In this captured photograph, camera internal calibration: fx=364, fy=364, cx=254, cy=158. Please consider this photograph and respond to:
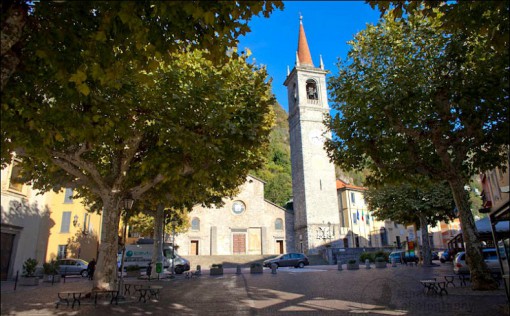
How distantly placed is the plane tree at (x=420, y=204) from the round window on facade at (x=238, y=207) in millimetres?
23291

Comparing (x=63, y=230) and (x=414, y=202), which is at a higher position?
(x=414, y=202)

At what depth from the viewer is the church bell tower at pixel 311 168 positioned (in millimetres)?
43844

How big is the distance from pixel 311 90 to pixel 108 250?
42.0 m

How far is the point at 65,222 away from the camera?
5871mm

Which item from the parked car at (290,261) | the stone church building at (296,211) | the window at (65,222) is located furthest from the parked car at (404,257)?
the window at (65,222)

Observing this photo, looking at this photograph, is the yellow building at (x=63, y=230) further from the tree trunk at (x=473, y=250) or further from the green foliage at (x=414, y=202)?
the green foliage at (x=414, y=202)

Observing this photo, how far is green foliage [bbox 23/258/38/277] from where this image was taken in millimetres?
4308

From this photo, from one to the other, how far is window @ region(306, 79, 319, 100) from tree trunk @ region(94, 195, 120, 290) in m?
40.3

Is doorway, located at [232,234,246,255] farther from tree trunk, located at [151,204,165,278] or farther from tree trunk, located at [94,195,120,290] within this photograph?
tree trunk, located at [94,195,120,290]

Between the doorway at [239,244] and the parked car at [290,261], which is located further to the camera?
the doorway at [239,244]

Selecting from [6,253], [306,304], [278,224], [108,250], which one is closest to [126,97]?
[6,253]

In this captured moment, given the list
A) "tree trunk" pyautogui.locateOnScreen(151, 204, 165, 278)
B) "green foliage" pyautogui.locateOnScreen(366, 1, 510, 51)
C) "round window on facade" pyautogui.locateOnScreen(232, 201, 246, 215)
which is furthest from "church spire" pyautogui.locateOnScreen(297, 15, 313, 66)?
"green foliage" pyautogui.locateOnScreen(366, 1, 510, 51)

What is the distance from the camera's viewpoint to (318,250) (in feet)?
139

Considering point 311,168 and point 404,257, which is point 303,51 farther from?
point 404,257
